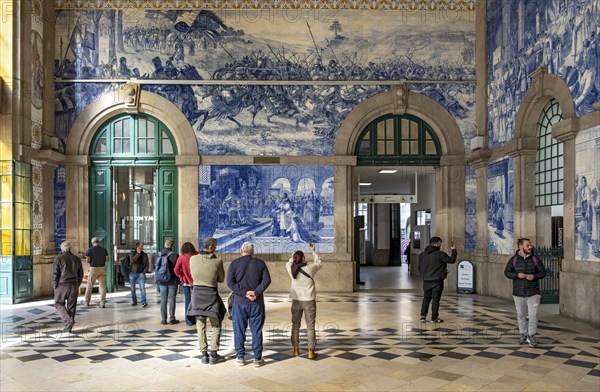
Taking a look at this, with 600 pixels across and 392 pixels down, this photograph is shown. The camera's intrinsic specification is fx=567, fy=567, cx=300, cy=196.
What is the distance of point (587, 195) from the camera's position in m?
10.6

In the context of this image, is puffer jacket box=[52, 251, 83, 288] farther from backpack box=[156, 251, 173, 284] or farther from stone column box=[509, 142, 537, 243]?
stone column box=[509, 142, 537, 243]

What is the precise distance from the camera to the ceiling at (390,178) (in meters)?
18.0

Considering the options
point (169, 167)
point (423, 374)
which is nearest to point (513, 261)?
point (423, 374)

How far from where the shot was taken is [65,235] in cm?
1559

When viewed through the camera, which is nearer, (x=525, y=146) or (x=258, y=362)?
(x=258, y=362)

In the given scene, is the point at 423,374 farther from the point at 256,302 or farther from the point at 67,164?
the point at 67,164

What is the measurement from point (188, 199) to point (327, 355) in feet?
28.6

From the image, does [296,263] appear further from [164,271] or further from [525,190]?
[525,190]

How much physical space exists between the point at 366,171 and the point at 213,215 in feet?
23.1

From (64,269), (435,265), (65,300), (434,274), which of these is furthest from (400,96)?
(65,300)

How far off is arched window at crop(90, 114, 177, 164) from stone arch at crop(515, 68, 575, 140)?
915 cm

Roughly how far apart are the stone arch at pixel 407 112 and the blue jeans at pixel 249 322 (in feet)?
29.7

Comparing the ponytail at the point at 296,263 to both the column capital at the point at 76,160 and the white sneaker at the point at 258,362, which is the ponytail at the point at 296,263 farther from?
the column capital at the point at 76,160

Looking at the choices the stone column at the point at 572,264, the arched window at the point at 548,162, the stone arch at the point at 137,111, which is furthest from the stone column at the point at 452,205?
the stone arch at the point at 137,111
